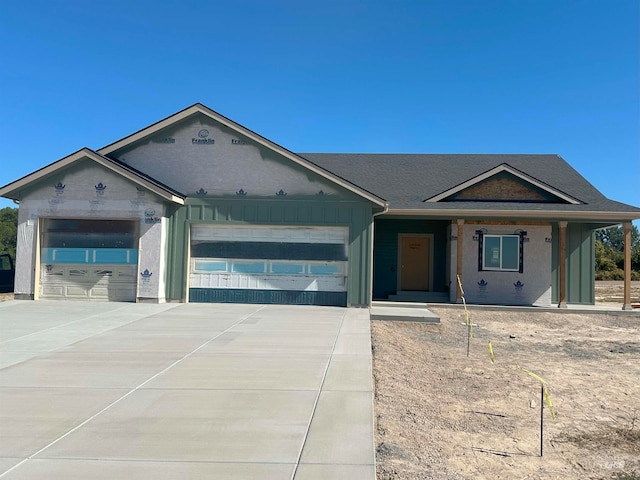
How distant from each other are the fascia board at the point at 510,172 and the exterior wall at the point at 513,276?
1.10 m

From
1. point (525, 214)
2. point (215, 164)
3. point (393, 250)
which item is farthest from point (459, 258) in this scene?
point (215, 164)

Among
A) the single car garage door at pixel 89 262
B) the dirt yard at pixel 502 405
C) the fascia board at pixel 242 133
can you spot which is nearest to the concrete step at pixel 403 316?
the dirt yard at pixel 502 405

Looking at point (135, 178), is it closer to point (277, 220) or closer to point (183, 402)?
point (277, 220)

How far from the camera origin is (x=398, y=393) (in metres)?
6.53

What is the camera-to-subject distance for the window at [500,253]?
666 inches

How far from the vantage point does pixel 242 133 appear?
48.1 ft

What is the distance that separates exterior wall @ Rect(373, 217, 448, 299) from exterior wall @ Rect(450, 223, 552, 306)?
1.15m

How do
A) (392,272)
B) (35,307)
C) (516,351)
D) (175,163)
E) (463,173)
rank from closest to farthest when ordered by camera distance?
(516,351), (35,307), (175,163), (392,272), (463,173)

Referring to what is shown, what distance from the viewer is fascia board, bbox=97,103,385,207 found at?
46.7 feet

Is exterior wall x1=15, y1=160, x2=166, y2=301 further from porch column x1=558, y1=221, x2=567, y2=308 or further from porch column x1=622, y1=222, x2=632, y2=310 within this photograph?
porch column x1=622, y1=222, x2=632, y2=310

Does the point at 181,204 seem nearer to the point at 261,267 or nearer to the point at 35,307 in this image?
the point at 261,267

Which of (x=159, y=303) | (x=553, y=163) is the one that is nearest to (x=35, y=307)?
(x=159, y=303)

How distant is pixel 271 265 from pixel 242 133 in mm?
3942

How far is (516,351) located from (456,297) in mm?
5523
